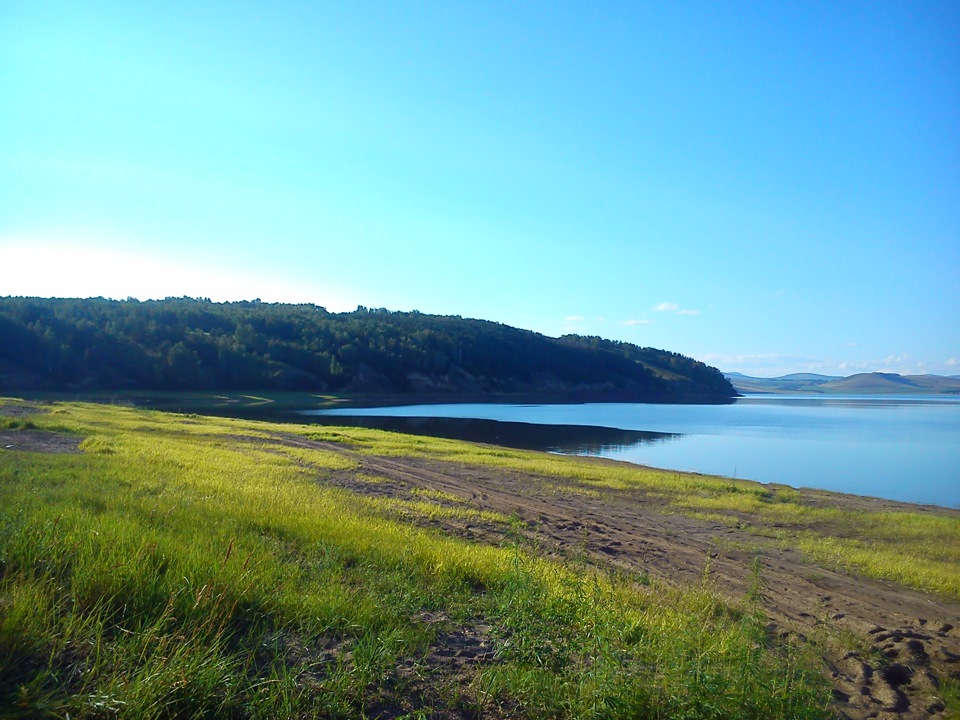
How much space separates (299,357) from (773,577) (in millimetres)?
106355

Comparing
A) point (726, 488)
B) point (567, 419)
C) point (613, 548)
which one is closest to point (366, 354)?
point (567, 419)

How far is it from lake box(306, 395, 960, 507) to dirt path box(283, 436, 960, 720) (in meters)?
18.4

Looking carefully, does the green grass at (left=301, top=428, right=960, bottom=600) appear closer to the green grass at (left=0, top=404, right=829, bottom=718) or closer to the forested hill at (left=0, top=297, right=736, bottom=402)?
the green grass at (left=0, top=404, right=829, bottom=718)

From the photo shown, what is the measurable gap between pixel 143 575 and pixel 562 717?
3277 millimetres

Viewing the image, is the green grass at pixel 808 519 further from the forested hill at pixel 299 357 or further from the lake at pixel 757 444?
the forested hill at pixel 299 357

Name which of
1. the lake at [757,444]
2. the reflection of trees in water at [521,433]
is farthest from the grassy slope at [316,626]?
the reflection of trees in water at [521,433]

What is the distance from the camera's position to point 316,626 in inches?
199

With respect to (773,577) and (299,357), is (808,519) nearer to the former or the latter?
(773,577)

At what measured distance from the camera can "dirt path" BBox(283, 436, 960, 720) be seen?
671 centimetres

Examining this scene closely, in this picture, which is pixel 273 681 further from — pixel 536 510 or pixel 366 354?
pixel 366 354

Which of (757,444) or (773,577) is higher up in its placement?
(773,577)

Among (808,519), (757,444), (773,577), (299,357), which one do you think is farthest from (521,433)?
(299,357)

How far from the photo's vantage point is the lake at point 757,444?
1308 inches

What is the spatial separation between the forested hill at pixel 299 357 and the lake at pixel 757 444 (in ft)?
119
